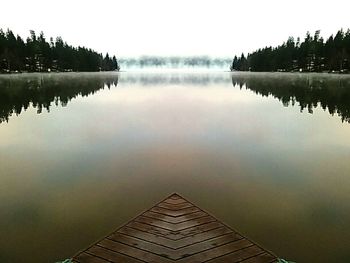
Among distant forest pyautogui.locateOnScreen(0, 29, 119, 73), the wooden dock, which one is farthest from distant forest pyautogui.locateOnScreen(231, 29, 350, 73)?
the wooden dock

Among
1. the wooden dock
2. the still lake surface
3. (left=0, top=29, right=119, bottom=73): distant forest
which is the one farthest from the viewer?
(left=0, top=29, right=119, bottom=73): distant forest

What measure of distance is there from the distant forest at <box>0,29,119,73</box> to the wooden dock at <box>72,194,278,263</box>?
115445 millimetres

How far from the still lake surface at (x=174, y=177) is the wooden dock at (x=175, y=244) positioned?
1.58 m

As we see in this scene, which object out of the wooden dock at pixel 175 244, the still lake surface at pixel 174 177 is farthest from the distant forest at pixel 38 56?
the wooden dock at pixel 175 244

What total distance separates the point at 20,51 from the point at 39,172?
12172 centimetres

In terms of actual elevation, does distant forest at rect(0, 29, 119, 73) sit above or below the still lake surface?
above

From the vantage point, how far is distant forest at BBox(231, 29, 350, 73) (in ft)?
384

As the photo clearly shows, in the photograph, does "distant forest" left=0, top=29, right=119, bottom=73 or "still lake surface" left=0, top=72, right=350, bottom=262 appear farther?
"distant forest" left=0, top=29, right=119, bottom=73

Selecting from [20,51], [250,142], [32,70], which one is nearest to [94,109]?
[250,142]

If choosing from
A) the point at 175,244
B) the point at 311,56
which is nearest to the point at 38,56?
the point at 311,56

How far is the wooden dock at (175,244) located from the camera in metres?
7.39

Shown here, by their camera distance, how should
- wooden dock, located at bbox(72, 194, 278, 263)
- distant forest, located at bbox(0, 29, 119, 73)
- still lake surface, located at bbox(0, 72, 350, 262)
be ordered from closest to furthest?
wooden dock, located at bbox(72, 194, 278, 263) < still lake surface, located at bbox(0, 72, 350, 262) < distant forest, located at bbox(0, 29, 119, 73)

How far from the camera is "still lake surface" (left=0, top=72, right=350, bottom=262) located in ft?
32.4

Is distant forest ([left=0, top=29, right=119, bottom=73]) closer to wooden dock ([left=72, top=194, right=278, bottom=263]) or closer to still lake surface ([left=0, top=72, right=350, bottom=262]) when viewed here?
still lake surface ([left=0, top=72, right=350, bottom=262])
